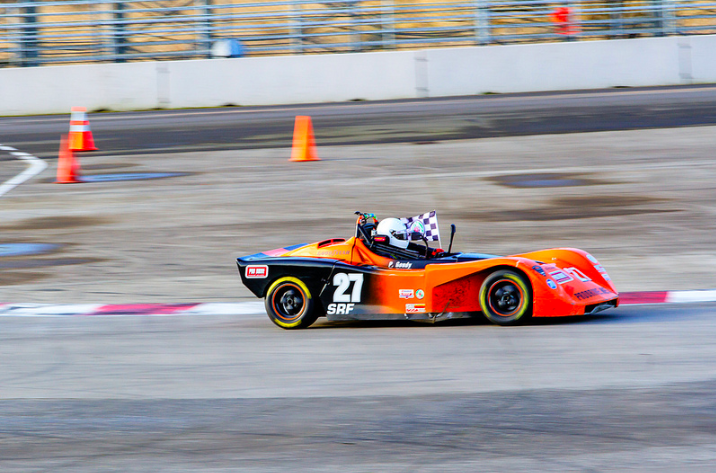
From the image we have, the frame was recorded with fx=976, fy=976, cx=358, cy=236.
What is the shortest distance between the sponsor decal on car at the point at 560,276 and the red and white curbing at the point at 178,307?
119 cm

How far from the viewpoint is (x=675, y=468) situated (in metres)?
4.43

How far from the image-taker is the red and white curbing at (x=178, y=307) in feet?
26.9

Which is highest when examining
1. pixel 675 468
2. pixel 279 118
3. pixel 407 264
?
pixel 279 118

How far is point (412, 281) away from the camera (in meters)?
7.21

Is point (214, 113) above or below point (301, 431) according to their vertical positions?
above

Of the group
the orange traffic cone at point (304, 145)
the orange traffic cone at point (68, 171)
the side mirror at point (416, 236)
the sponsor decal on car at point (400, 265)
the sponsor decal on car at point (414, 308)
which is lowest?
the sponsor decal on car at point (414, 308)

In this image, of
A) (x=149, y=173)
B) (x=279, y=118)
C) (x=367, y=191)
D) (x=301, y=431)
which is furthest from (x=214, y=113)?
(x=301, y=431)

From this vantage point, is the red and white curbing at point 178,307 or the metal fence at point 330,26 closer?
the red and white curbing at point 178,307

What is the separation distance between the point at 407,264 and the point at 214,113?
55.8 ft

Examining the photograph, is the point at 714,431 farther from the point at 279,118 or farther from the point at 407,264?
the point at 279,118

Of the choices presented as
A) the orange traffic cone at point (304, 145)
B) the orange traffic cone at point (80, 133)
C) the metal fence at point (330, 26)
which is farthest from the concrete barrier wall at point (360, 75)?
the orange traffic cone at point (304, 145)

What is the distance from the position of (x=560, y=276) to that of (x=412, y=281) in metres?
1.07

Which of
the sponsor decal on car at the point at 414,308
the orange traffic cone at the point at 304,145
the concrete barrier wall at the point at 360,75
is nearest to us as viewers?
the sponsor decal on car at the point at 414,308

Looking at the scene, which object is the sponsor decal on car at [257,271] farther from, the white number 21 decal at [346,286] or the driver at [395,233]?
the driver at [395,233]
